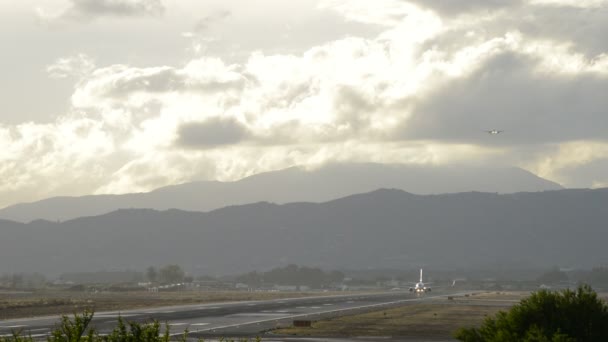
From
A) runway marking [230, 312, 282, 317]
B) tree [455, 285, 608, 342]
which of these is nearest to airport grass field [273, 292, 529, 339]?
runway marking [230, 312, 282, 317]

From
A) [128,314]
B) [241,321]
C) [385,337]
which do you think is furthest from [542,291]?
[128,314]

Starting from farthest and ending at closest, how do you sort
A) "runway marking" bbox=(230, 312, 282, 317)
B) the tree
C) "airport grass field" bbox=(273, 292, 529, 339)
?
1. "runway marking" bbox=(230, 312, 282, 317)
2. "airport grass field" bbox=(273, 292, 529, 339)
3. the tree

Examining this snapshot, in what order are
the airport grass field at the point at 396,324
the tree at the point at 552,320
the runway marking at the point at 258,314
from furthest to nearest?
the runway marking at the point at 258,314, the airport grass field at the point at 396,324, the tree at the point at 552,320

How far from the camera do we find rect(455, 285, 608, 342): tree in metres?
35.0

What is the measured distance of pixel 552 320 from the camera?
35438 millimetres

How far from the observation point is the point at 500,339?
112 ft

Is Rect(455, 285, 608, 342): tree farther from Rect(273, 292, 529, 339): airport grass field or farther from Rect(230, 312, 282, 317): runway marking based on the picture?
Rect(230, 312, 282, 317): runway marking

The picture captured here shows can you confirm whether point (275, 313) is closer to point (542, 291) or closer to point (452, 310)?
point (452, 310)

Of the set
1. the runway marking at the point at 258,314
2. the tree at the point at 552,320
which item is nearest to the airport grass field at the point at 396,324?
the runway marking at the point at 258,314

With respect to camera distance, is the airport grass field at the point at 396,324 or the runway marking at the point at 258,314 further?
the runway marking at the point at 258,314

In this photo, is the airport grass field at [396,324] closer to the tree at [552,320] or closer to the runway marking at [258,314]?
the runway marking at [258,314]

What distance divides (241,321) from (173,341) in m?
29.7

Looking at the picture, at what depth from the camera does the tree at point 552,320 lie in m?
35.0

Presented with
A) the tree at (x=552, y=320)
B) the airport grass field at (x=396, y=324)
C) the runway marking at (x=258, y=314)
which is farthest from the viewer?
the runway marking at (x=258, y=314)
